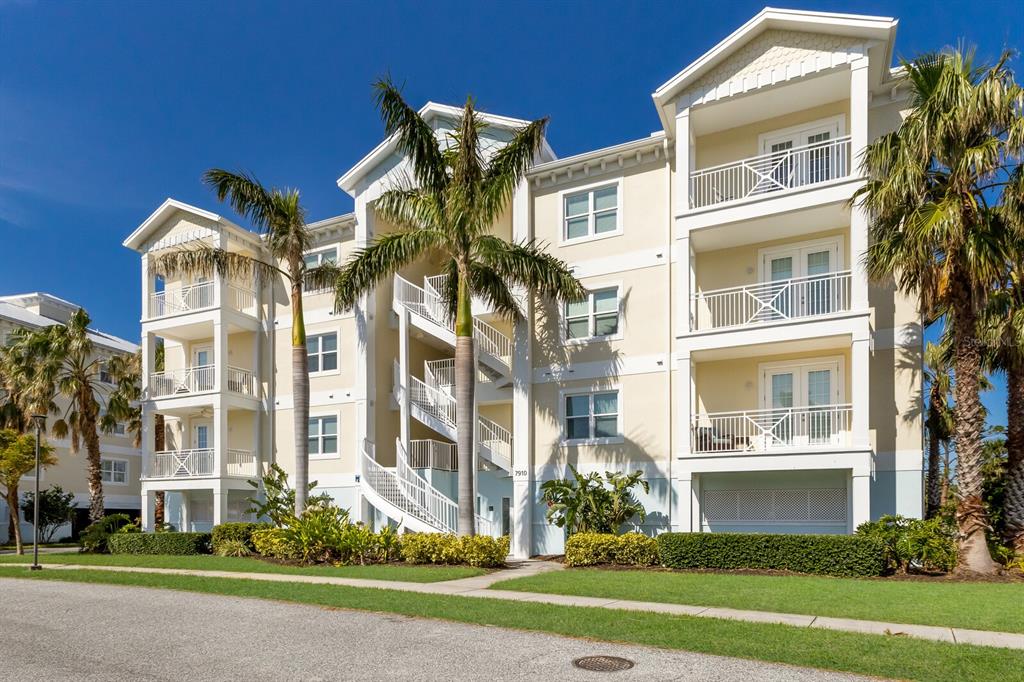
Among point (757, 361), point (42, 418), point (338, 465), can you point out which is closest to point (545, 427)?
point (757, 361)

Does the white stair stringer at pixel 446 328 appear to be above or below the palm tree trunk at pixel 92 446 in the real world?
above

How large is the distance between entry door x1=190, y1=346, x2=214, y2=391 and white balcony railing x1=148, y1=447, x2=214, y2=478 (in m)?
2.35

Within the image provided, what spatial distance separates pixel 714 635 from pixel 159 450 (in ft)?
89.6

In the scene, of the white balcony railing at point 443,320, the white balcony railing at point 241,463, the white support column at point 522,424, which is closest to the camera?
the white support column at point 522,424

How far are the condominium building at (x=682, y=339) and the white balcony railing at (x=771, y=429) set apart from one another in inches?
2.9

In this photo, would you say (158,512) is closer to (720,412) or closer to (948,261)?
(720,412)

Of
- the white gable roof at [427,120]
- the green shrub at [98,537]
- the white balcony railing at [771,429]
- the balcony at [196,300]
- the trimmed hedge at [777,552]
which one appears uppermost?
the white gable roof at [427,120]

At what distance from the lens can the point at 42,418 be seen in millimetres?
20312

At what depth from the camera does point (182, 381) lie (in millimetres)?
27438

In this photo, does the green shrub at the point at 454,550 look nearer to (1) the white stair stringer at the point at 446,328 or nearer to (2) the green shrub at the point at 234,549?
(1) the white stair stringer at the point at 446,328

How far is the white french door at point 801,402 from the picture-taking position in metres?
17.7

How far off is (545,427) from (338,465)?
799 cm

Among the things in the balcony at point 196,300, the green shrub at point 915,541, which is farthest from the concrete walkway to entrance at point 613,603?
the balcony at point 196,300

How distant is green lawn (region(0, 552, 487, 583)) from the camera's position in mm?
15484
